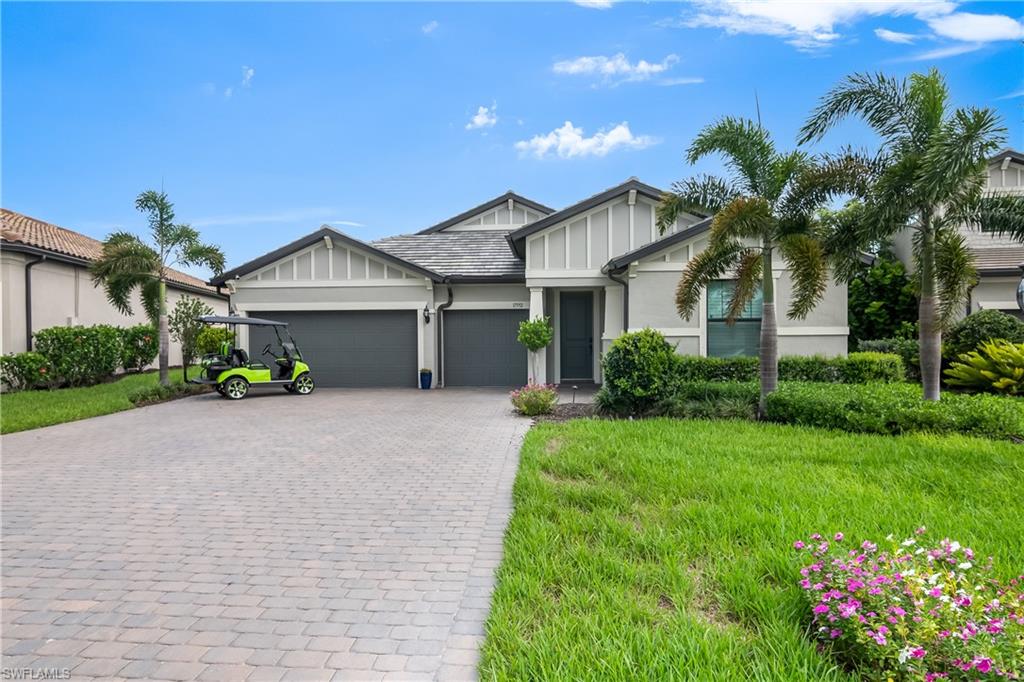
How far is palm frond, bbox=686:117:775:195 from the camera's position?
Result: 8812 mm

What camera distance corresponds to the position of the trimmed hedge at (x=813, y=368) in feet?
36.5

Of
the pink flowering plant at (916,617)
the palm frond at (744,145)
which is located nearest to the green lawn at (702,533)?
the pink flowering plant at (916,617)

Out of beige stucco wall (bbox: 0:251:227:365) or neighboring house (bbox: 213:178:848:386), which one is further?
beige stucco wall (bbox: 0:251:227:365)

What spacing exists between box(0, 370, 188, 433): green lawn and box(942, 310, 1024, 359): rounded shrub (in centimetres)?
1897

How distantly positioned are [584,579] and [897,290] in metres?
16.8

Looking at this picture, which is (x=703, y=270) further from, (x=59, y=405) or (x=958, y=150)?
(x=59, y=405)

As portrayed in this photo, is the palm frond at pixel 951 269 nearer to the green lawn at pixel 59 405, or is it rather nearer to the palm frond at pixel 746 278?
the palm frond at pixel 746 278

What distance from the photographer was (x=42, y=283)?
51.1ft

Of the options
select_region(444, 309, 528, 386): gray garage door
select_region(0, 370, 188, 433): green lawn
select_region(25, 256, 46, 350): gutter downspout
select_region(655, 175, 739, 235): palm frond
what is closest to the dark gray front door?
select_region(444, 309, 528, 386): gray garage door

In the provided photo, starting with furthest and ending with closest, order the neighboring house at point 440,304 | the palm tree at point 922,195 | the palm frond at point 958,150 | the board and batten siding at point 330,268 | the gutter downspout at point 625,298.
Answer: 1. the board and batten siding at point 330,268
2. the neighboring house at point 440,304
3. the gutter downspout at point 625,298
4. the palm tree at point 922,195
5. the palm frond at point 958,150

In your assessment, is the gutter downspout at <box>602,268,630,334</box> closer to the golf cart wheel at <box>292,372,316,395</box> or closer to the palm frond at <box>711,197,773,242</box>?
the palm frond at <box>711,197,773,242</box>

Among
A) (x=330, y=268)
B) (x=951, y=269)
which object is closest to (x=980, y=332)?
(x=951, y=269)

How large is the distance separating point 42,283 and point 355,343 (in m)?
9.67

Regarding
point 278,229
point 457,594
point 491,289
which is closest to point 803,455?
point 457,594
